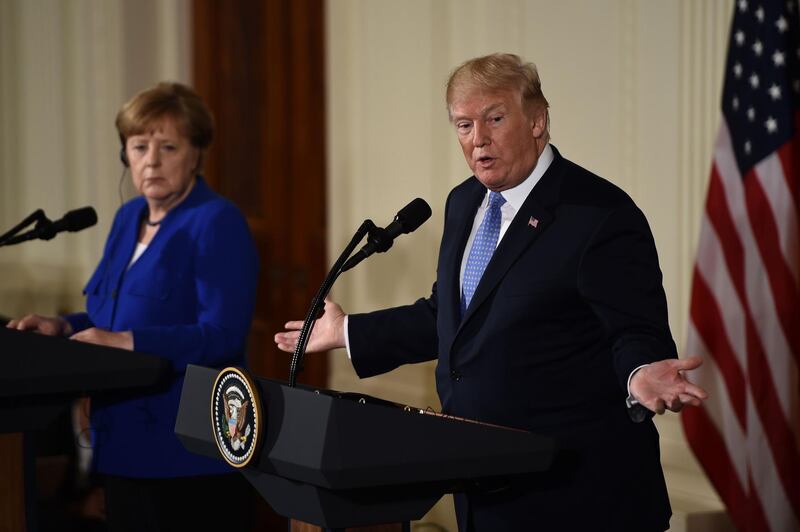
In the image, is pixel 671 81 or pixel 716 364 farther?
pixel 671 81

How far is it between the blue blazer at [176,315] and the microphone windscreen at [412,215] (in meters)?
0.96

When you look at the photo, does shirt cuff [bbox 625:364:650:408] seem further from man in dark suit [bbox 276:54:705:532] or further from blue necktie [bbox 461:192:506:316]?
blue necktie [bbox 461:192:506:316]

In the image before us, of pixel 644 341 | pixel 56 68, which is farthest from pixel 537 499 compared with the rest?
pixel 56 68

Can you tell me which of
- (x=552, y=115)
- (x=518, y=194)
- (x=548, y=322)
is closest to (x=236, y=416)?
(x=548, y=322)

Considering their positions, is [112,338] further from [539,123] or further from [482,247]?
[539,123]

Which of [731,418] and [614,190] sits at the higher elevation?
[614,190]

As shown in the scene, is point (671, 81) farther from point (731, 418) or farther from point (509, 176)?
point (509, 176)

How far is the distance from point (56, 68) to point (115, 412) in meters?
4.47

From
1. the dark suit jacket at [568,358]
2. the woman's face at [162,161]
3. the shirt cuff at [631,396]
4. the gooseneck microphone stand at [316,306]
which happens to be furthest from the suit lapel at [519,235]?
the woman's face at [162,161]

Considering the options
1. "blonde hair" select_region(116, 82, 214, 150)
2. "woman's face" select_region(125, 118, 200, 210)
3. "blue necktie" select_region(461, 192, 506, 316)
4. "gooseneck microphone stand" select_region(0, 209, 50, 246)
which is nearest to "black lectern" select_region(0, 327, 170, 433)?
"gooseneck microphone stand" select_region(0, 209, 50, 246)

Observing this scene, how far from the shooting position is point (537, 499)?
7.36 ft

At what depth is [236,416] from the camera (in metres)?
2.11

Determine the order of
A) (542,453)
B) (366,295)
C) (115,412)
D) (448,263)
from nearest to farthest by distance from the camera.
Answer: (542,453) < (448,263) < (115,412) < (366,295)

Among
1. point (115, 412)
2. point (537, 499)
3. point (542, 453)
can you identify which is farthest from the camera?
point (115, 412)
